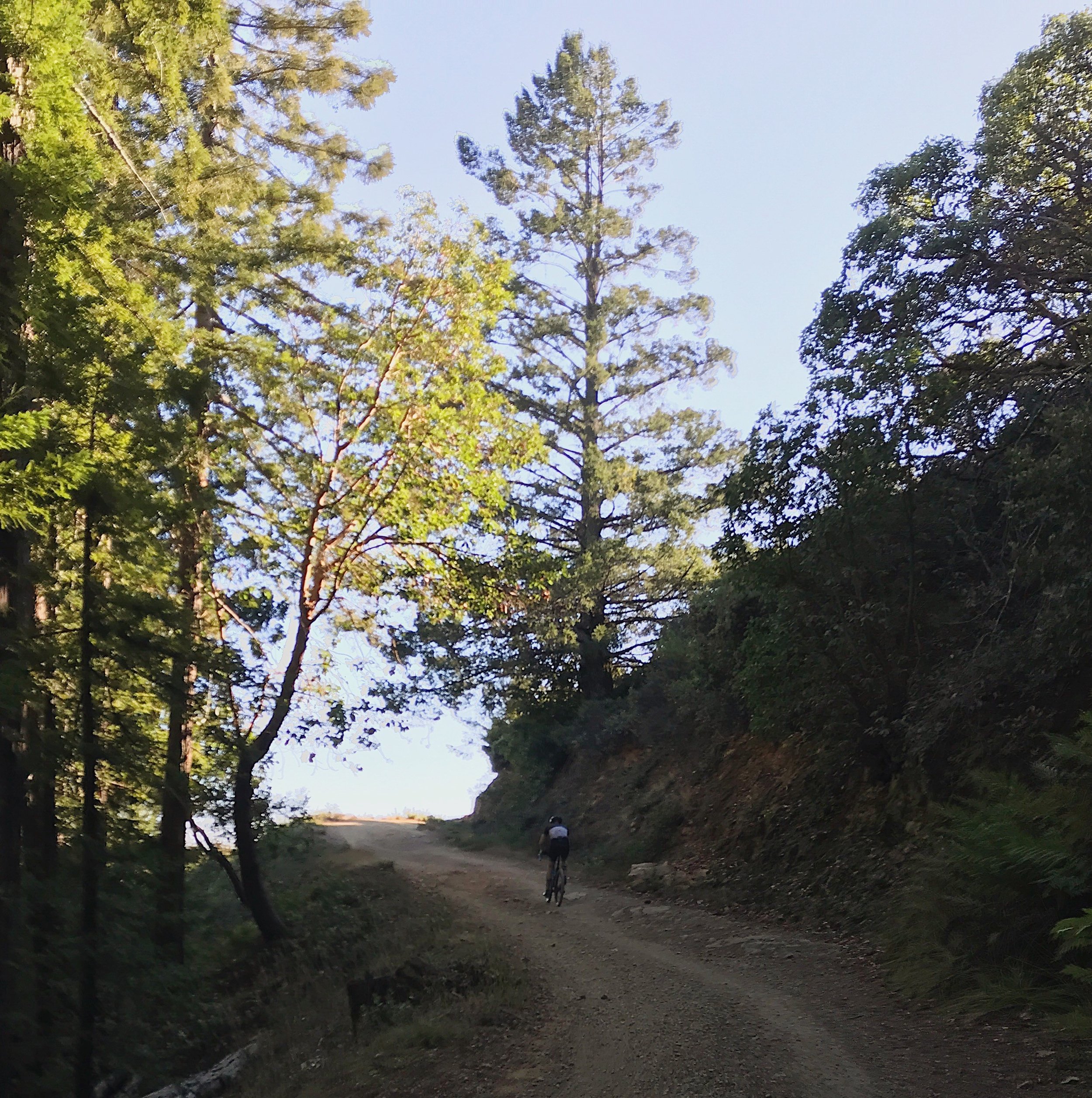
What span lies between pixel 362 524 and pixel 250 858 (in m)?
6.08

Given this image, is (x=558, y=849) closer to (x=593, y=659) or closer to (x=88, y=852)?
(x=88, y=852)

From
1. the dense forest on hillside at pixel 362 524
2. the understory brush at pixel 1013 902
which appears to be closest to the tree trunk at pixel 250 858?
the dense forest on hillside at pixel 362 524

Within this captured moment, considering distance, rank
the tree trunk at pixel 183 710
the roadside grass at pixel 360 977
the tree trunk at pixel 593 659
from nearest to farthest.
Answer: the roadside grass at pixel 360 977 → the tree trunk at pixel 183 710 → the tree trunk at pixel 593 659

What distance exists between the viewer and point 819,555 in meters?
13.6

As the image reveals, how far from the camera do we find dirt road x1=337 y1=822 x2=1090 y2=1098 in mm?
7129

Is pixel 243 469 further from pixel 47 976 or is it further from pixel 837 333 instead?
pixel 837 333

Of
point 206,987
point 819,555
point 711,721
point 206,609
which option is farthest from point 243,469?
point 711,721

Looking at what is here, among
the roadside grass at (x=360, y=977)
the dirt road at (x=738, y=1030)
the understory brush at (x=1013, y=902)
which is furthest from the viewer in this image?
the roadside grass at (x=360, y=977)

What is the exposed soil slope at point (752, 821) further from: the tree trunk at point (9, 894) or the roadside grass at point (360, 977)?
the tree trunk at point (9, 894)

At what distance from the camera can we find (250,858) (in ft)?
51.8

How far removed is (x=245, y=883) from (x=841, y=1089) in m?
11.9

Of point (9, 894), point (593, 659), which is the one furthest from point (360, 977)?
point (593, 659)

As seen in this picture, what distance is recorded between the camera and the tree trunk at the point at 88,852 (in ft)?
33.1

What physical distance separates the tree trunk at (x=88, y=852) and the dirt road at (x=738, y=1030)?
16.8ft
